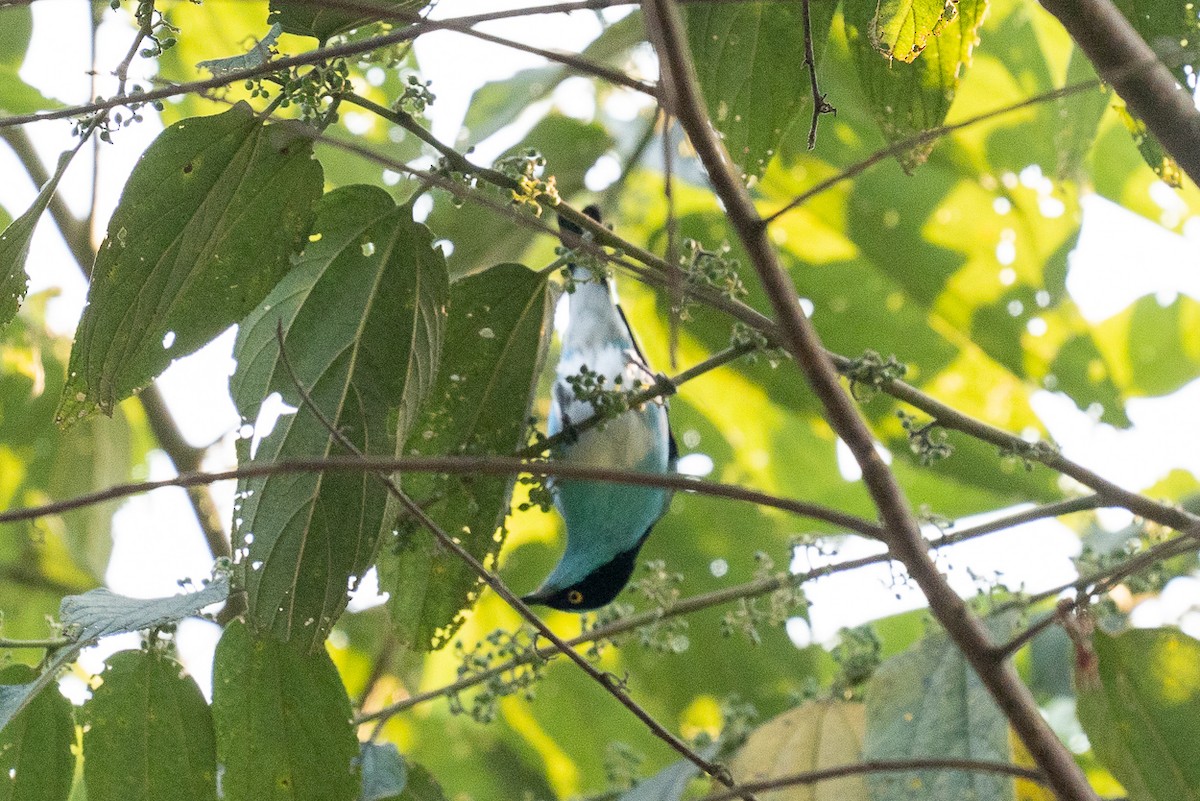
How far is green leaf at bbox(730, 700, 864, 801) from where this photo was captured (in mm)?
2553

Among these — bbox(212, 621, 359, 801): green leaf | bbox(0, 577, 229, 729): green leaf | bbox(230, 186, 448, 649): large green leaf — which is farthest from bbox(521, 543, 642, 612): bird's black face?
bbox(230, 186, 448, 649): large green leaf

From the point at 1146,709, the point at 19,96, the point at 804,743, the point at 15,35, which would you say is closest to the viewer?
the point at 1146,709

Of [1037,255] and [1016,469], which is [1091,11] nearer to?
[1016,469]

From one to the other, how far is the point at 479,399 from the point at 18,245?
2.58 feet

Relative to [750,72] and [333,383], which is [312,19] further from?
[750,72]

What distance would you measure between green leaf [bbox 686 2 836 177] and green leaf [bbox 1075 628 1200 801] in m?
0.98

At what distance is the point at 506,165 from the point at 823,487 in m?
2.27

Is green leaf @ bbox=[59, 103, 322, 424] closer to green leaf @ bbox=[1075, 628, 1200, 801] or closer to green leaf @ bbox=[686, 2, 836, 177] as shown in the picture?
green leaf @ bbox=[686, 2, 836, 177]

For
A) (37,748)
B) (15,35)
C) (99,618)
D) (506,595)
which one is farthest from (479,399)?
(15,35)

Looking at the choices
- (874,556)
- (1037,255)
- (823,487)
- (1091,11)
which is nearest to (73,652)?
(874,556)

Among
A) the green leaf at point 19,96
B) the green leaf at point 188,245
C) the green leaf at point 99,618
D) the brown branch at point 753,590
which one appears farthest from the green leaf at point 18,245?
the green leaf at point 19,96

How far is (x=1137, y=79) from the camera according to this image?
158 centimetres

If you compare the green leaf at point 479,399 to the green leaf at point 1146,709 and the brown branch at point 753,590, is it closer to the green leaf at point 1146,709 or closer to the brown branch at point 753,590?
the brown branch at point 753,590

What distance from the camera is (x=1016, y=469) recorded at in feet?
11.0
